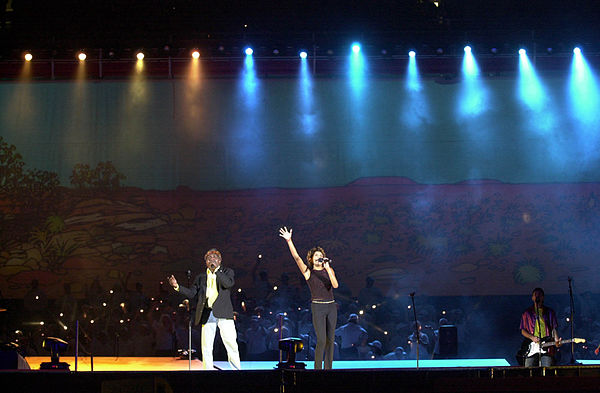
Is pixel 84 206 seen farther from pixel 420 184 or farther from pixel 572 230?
pixel 572 230

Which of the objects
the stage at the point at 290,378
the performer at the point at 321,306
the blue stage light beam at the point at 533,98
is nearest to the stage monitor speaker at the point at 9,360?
the stage at the point at 290,378

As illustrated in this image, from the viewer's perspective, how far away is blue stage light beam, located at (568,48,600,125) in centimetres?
1461

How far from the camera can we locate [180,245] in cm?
1452

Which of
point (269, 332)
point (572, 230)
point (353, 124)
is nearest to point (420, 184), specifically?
point (353, 124)

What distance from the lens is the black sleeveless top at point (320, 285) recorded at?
8.58m

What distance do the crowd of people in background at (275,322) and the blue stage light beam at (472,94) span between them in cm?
348

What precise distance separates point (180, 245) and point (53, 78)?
3928mm

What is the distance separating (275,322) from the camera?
13.1 m

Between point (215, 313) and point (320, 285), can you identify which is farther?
point (215, 313)

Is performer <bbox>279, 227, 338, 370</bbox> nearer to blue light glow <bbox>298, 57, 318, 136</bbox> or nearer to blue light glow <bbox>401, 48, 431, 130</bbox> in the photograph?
blue light glow <bbox>298, 57, 318, 136</bbox>

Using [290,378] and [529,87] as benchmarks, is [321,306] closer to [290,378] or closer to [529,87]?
[290,378]

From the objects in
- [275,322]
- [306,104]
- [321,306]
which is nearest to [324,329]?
[321,306]

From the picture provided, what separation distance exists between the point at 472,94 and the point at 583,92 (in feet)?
6.75

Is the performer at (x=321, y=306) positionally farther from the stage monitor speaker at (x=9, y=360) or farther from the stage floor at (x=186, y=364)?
the stage monitor speaker at (x=9, y=360)
